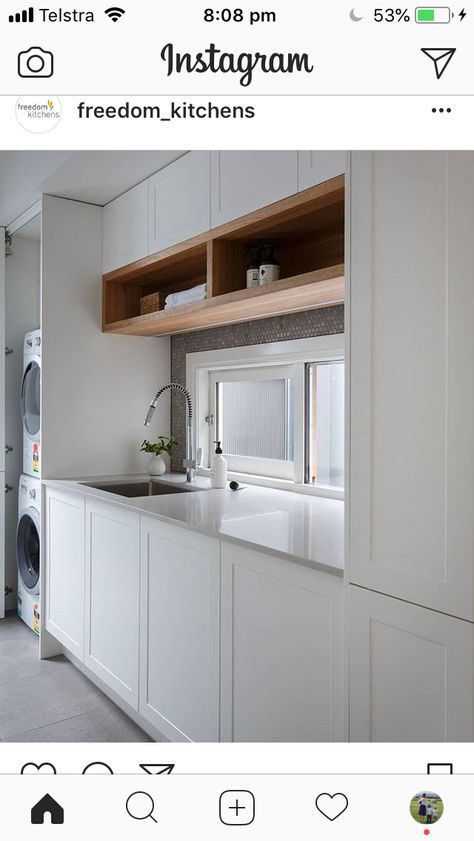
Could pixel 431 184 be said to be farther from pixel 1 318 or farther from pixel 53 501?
pixel 1 318

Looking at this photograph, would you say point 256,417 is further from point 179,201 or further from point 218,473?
point 179,201

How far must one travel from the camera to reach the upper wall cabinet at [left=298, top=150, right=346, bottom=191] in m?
1.48

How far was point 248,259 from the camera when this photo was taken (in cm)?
205

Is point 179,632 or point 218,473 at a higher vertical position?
point 218,473

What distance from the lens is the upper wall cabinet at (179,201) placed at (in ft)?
6.62

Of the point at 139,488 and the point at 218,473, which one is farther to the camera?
the point at 139,488

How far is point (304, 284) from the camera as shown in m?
1.62
